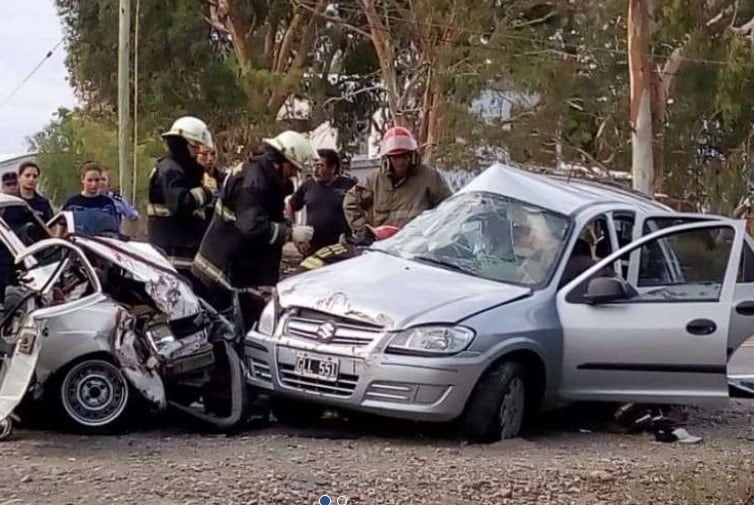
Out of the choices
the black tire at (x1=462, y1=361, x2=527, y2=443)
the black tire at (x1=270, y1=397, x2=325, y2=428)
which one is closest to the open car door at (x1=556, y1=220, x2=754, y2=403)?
the black tire at (x1=462, y1=361, x2=527, y2=443)

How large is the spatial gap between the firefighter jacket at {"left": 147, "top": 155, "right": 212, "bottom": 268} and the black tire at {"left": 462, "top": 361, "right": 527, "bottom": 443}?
2.68 meters

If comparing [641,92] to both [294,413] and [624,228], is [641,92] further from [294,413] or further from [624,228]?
[294,413]

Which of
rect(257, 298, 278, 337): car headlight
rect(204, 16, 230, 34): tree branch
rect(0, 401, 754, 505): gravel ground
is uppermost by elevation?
rect(204, 16, 230, 34): tree branch

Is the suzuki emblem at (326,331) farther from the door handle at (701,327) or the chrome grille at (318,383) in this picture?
the door handle at (701,327)

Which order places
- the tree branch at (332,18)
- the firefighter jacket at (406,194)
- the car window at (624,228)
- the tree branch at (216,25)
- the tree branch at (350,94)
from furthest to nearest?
the tree branch at (350,94) < the tree branch at (216,25) < the tree branch at (332,18) < the firefighter jacket at (406,194) < the car window at (624,228)

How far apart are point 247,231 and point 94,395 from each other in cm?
180

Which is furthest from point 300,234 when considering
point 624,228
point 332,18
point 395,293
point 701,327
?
point 332,18

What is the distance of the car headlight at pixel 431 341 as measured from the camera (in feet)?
24.2

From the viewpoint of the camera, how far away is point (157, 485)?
19.3ft

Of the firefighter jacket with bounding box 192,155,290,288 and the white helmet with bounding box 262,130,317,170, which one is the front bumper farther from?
the white helmet with bounding box 262,130,317,170

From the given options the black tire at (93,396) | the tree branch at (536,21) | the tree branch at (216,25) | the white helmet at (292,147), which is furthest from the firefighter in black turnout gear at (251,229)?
the tree branch at (216,25)

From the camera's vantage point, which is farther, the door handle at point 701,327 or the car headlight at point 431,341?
the door handle at point 701,327

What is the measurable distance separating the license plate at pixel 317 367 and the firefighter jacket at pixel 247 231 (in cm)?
140

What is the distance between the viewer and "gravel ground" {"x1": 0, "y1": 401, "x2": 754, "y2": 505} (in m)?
5.76
